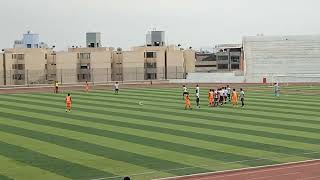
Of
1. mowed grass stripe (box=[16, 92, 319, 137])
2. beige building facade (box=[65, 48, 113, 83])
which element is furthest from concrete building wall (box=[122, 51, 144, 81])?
mowed grass stripe (box=[16, 92, 319, 137])

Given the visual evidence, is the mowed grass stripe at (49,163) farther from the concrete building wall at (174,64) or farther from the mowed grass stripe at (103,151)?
the concrete building wall at (174,64)

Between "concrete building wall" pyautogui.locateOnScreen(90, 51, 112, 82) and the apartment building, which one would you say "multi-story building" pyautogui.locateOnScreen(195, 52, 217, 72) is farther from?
"concrete building wall" pyautogui.locateOnScreen(90, 51, 112, 82)

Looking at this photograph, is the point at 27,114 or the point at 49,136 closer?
the point at 49,136

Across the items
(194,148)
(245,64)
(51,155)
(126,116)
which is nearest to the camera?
(51,155)

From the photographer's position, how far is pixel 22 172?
17875mm

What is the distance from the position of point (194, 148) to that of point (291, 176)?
5.71 metres

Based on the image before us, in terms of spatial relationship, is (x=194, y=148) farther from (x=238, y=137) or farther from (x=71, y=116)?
(x=71, y=116)

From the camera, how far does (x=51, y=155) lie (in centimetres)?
2073

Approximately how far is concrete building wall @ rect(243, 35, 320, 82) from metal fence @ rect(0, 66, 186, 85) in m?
12.4

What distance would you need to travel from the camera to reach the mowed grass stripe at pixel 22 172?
56.4ft

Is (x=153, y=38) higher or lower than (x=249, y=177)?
higher

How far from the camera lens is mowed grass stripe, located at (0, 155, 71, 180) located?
17188 mm

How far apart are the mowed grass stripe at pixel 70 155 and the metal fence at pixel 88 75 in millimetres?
68731

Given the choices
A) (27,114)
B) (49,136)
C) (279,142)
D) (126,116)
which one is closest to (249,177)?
(279,142)
